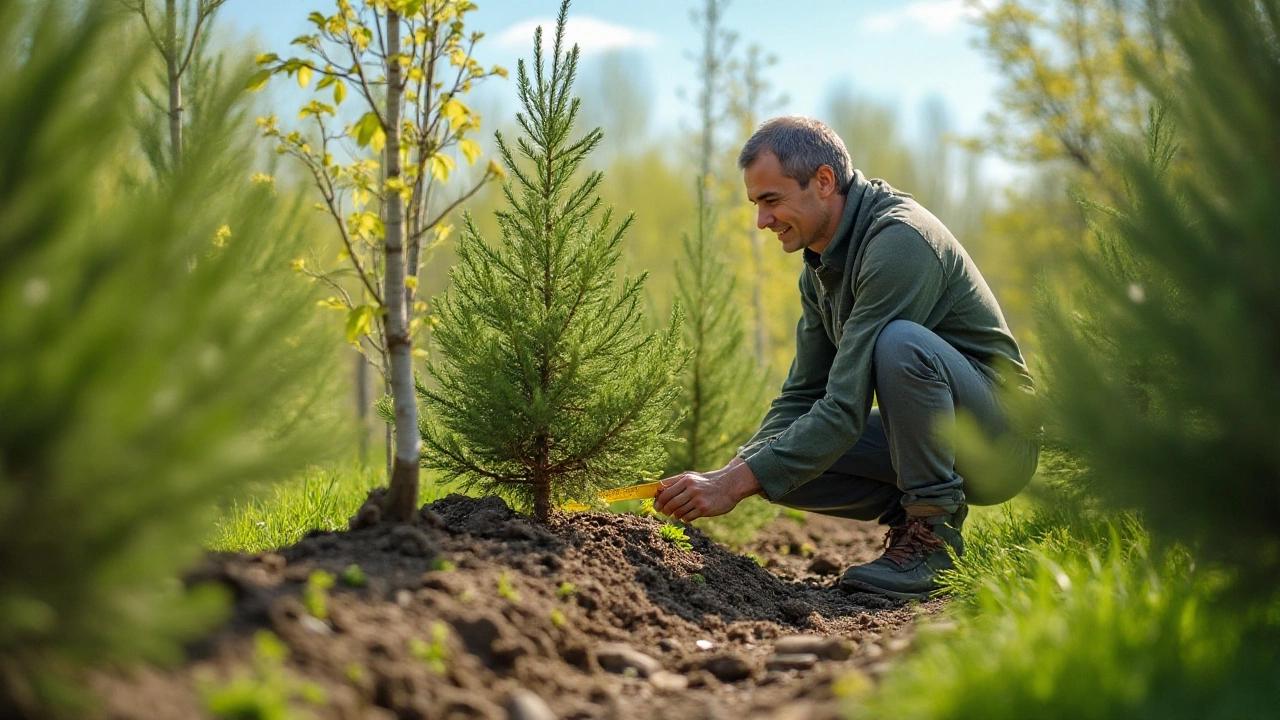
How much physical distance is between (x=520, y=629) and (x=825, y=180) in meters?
2.61

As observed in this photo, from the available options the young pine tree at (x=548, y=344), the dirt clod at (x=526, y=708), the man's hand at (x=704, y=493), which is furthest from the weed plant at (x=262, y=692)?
the man's hand at (x=704, y=493)

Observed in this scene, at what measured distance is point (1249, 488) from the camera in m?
2.05

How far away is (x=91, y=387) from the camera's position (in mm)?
1619

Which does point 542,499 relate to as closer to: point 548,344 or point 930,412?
point 548,344

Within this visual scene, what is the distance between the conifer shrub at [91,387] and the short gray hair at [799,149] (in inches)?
109

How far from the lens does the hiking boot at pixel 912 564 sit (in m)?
3.83

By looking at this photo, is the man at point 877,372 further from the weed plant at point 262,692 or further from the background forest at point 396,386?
the weed plant at point 262,692

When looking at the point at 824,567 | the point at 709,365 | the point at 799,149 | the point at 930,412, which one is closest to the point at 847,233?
the point at 799,149

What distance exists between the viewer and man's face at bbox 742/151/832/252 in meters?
4.19

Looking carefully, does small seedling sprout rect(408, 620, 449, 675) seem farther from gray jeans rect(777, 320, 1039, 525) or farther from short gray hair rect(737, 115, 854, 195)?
short gray hair rect(737, 115, 854, 195)

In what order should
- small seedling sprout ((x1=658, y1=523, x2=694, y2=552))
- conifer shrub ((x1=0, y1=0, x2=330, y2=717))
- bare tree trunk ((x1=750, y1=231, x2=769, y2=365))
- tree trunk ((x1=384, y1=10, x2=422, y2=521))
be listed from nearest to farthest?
conifer shrub ((x1=0, y1=0, x2=330, y2=717))
tree trunk ((x1=384, y1=10, x2=422, y2=521))
small seedling sprout ((x1=658, y1=523, x2=694, y2=552))
bare tree trunk ((x1=750, y1=231, x2=769, y2=365))

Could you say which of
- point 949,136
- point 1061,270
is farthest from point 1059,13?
point 1061,270

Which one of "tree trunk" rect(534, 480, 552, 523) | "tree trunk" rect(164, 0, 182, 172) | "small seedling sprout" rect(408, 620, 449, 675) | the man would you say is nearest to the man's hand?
the man

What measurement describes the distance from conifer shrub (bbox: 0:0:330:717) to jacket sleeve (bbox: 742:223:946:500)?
225 cm
